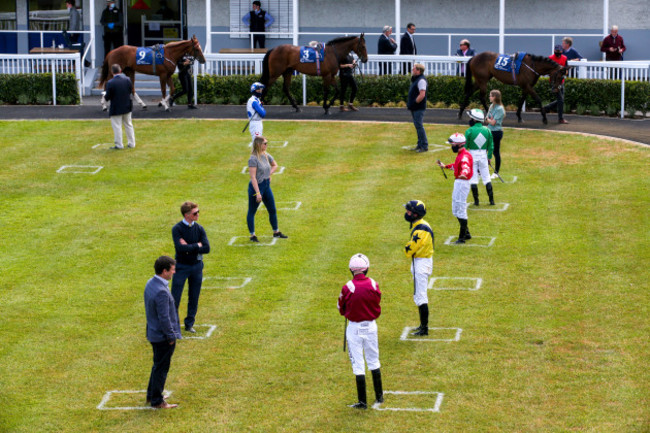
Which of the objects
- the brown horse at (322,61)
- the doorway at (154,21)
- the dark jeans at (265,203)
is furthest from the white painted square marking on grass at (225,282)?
the doorway at (154,21)

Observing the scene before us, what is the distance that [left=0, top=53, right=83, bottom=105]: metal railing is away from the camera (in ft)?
109

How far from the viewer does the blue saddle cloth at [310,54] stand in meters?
30.5

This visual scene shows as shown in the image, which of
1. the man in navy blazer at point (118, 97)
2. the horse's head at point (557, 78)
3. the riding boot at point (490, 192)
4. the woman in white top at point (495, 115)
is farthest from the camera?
the horse's head at point (557, 78)

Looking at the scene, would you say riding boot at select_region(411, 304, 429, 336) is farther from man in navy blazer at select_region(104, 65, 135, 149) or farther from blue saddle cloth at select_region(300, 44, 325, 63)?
blue saddle cloth at select_region(300, 44, 325, 63)

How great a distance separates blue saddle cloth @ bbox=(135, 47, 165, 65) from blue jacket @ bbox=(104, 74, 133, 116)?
4389 millimetres

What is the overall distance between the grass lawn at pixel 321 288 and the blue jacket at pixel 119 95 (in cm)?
111

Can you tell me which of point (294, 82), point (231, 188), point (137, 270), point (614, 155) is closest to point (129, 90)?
point (231, 188)

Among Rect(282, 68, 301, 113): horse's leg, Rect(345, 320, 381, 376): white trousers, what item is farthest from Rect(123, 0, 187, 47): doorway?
Rect(345, 320, 381, 376): white trousers

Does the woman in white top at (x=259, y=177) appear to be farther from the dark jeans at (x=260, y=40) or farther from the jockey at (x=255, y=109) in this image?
the dark jeans at (x=260, y=40)

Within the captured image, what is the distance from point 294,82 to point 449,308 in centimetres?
1811

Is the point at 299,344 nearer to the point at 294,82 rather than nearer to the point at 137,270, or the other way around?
the point at 137,270

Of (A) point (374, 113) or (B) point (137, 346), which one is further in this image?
(A) point (374, 113)

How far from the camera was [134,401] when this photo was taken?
12758 millimetres

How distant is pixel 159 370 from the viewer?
1240 centimetres
